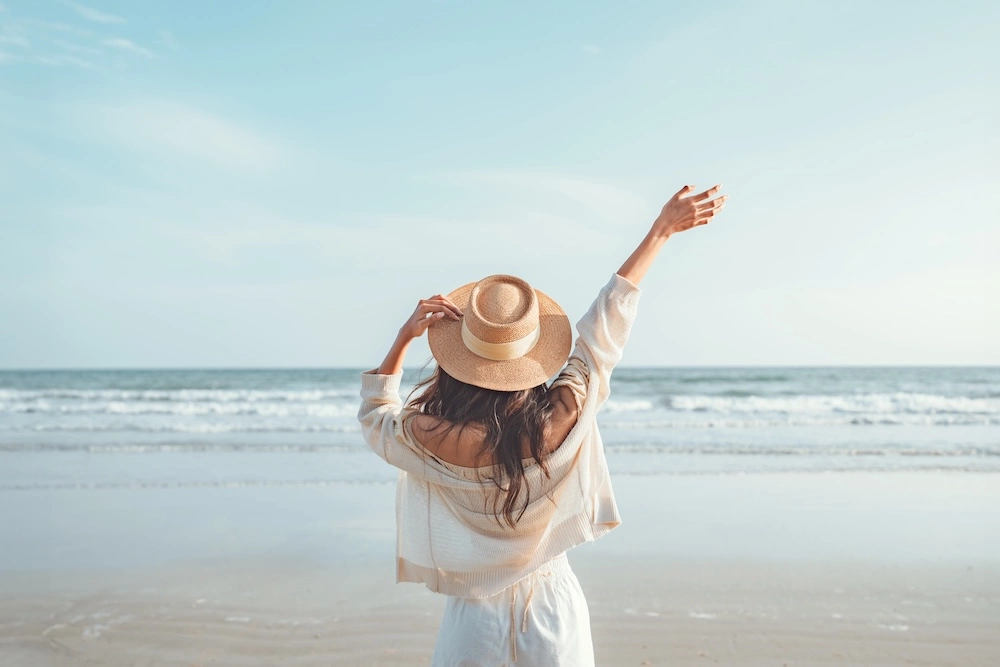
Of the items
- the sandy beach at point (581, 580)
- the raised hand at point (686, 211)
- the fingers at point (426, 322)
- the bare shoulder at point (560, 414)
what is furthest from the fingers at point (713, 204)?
the sandy beach at point (581, 580)

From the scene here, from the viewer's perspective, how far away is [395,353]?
1.76 m

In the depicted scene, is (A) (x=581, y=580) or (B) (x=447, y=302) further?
(A) (x=581, y=580)

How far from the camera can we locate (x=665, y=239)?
179cm

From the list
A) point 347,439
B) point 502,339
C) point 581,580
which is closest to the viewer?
point 502,339

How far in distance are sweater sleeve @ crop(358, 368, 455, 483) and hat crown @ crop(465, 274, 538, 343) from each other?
0.26 metres

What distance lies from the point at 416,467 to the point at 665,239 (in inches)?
30.6

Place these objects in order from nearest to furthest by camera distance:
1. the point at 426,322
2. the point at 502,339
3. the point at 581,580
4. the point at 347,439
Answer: the point at 502,339, the point at 426,322, the point at 581,580, the point at 347,439

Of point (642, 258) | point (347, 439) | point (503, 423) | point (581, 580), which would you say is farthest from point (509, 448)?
point (347, 439)

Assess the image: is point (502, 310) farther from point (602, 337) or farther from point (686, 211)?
point (686, 211)

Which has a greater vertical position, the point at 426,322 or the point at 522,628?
the point at 426,322

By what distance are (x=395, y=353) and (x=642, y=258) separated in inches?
23.9

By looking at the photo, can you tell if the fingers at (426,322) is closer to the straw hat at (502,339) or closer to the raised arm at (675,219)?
the straw hat at (502,339)

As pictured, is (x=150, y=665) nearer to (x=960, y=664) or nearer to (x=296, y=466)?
(x=960, y=664)

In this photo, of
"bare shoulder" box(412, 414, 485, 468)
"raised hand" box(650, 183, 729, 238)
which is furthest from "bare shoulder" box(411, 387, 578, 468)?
"raised hand" box(650, 183, 729, 238)
